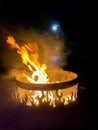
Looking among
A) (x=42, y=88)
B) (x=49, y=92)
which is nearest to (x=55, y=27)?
(x=49, y=92)

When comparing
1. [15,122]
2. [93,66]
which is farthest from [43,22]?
[15,122]

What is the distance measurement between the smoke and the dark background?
162 millimetres

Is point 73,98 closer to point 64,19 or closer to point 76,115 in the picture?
point 76,115

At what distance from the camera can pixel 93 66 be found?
6473 millimetres

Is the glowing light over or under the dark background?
over

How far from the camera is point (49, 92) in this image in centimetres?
399

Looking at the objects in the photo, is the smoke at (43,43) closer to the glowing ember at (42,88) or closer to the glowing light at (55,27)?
the glowing light at (55,27)

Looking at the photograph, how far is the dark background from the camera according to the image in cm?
375

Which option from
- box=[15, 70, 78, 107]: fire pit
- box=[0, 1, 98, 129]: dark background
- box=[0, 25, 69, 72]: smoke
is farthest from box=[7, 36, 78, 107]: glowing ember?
box=[0, 25, 69, 72]: smoke

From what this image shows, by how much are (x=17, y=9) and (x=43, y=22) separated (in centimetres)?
109

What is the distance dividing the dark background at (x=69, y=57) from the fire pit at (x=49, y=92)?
141mm

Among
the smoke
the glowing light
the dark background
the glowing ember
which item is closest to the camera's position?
the dark background

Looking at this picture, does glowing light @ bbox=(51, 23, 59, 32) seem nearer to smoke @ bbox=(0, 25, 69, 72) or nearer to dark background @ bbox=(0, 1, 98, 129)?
dark background @ bbox=(0, 1, 98, 129)

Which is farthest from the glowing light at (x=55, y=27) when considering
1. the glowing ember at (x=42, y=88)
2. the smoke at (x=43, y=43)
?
the glowing ember at (x=42, y=88)
